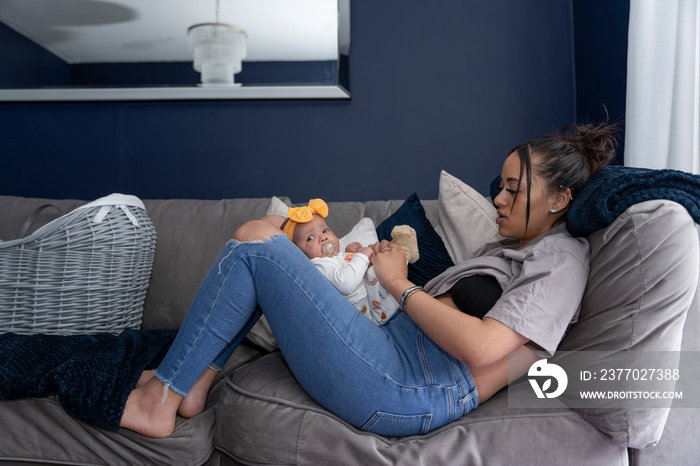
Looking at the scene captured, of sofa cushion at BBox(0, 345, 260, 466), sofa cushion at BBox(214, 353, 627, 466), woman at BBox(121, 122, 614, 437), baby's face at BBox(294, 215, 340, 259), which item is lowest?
sofa cushion at BBox(0, 345, 260, 466)

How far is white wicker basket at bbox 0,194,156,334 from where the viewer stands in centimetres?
171

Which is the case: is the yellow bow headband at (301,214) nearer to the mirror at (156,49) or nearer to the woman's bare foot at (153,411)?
the woman's bare foot at (153,411)

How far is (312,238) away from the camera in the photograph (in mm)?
1659

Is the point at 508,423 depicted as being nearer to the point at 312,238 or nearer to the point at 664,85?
the point at 312,238

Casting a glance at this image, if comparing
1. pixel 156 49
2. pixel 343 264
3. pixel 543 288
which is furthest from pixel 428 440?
pixel 156 49

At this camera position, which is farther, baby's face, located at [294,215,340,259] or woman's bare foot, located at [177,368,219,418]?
baby's face, located at [294,215,340,259]

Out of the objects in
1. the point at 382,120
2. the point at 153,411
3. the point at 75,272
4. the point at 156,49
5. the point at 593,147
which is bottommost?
the point at 153,411

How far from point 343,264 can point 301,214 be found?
22 cm

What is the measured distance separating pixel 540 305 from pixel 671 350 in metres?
0.30

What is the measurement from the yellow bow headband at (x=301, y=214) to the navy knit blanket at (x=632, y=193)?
796 mm

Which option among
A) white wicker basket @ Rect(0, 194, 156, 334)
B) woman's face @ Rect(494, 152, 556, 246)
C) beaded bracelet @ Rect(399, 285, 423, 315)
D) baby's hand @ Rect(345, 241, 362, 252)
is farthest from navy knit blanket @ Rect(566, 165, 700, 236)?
white wicker basket @ Rect(0, 194, 156, 334)

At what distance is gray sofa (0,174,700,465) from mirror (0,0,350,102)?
1573mm

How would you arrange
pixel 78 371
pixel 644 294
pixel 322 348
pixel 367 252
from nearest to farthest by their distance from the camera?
pixel 644 294 < pixel 322 348 < pixel 78 371 < pixel 367 252

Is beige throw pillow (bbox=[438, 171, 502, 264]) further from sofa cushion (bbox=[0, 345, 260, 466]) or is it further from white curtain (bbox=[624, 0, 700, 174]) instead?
sofa cushion (bbox=[0, 345, 260, 466])
